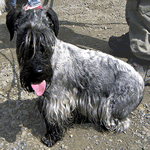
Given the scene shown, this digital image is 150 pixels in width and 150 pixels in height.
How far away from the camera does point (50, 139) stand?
274 cm

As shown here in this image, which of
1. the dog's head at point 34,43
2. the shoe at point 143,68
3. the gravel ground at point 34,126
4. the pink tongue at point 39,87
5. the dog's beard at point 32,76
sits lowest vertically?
the gravel ground at point 34,126

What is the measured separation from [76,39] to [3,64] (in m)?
2.23

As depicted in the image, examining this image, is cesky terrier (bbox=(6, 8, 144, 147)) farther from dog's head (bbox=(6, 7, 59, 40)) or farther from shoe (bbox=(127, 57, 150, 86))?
shoe (bbox=(127, 57, 150, 86))

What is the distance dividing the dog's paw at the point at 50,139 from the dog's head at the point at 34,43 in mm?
937

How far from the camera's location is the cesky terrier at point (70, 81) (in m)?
2.09

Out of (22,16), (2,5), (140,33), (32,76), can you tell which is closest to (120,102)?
(32,76)

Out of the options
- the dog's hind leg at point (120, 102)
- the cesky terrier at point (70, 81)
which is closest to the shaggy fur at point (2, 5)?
the cesky terrier at point (70, 81)

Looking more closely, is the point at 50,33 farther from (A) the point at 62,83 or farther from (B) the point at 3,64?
(B) the point at 3,64

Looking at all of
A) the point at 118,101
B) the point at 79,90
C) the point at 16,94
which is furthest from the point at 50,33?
the point at 16,94

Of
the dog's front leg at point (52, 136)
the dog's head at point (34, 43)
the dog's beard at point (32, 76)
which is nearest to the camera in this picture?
the dog's head at point (34, 43)

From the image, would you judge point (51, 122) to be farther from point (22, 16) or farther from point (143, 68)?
point (143, 68)

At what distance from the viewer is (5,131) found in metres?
2.91

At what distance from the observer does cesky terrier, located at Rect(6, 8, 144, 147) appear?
6.84 ft

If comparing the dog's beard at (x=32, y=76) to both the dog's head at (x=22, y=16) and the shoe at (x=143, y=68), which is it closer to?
the dog's head at (x=22, y=16)
